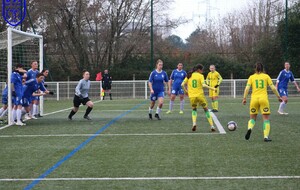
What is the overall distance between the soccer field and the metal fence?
1932 centimetres

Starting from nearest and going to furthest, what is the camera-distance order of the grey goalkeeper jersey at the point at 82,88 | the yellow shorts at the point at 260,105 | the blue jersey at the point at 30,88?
the yellow shorts at the point at 260,105 → the blue jersey at the point at 30,88 → the grey goalkeeper jersey at the point at 82,88

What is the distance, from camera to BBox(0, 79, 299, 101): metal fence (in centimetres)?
3334

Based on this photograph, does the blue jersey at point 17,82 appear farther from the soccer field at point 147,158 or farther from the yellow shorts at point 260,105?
the yellow shorts at point 260,105

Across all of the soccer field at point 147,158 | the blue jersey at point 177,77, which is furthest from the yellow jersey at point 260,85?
the blue jersey at point 177,77

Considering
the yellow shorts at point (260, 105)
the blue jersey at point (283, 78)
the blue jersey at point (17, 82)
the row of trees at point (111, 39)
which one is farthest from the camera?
the row of trees at point (111, 39)

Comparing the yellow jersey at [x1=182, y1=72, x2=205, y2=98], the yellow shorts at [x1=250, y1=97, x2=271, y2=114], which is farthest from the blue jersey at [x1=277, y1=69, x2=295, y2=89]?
the yellow shorts at [x1=250, y1=97, x2=271, y2=114]

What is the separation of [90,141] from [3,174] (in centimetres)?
373

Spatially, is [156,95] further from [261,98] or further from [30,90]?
[261,98]

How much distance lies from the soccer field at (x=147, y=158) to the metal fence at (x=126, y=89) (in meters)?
19.3

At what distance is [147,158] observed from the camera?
8.79 meters

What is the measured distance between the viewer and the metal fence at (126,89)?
109ft

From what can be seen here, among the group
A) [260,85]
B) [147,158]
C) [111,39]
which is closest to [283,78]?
[260,85]

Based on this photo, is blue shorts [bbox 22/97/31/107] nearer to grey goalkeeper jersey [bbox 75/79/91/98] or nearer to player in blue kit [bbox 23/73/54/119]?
player in blue kit [bbox 23/73/54/119]

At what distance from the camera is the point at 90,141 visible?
1118 centimetres
